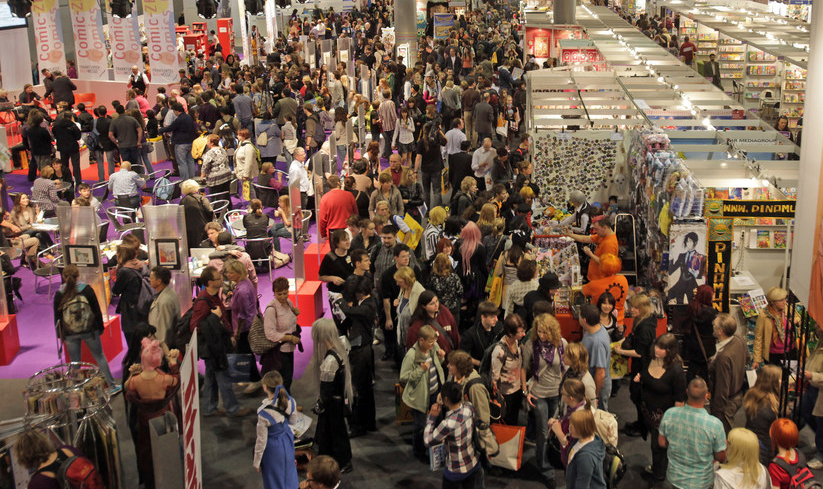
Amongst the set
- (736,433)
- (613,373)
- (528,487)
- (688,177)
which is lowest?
(528,487)

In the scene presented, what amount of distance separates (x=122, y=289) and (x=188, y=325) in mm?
956

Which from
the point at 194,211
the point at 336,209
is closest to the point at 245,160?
the point at 194,211

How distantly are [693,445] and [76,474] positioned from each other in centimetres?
367

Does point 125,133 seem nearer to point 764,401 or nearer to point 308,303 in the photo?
point 308,303

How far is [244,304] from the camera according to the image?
764cm

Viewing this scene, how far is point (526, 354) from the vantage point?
6.47 m

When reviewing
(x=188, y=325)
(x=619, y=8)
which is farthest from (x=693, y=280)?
(x=619, y=8)

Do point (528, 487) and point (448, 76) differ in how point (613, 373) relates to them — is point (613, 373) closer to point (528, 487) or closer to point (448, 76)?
point (528, 487)

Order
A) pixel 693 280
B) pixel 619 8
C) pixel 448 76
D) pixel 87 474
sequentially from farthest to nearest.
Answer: pixel 619 8 < pixel 448 76 < pixel 693 280 < pixel 87 474

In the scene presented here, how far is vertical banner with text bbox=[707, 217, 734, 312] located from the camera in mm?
7656

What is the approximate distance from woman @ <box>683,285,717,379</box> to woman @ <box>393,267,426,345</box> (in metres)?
2.16

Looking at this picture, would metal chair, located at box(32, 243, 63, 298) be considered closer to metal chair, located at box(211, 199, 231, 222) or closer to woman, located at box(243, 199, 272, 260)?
metal chair, located at box(211, 199, 231, 222)

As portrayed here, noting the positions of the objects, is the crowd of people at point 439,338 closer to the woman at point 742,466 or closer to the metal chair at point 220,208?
the woman at point 742,466

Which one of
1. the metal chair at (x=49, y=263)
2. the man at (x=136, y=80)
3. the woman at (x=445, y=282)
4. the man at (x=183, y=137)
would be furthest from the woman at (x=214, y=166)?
the man at (x=136, y=80)
